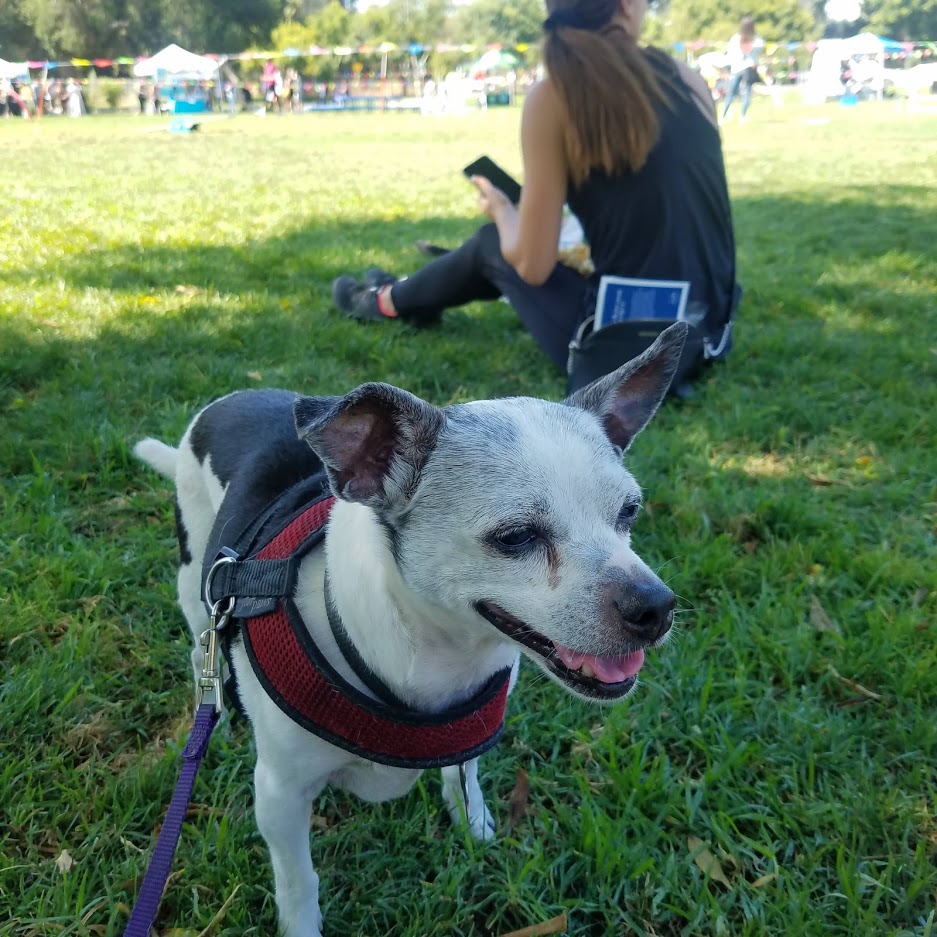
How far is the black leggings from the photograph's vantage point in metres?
4.38

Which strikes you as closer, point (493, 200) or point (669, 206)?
point (669, 206)

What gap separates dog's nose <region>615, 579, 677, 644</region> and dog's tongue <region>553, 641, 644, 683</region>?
8 centimetres

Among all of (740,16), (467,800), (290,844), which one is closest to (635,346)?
(467,800)

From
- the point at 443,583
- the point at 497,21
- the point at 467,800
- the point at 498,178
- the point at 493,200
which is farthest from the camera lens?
the point at 497,21

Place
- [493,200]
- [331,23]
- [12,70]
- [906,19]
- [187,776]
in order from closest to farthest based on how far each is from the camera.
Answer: [187,776]
[493,200]
[12,70]
[331,23]
[906,19]

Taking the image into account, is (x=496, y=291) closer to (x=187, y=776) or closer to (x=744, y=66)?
(x=187, y=776)

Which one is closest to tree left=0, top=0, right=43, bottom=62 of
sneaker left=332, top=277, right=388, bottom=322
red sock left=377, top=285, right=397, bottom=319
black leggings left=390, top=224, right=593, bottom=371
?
sneaker left=332, top=277, right=388, bottom=322

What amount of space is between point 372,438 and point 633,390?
0.67m

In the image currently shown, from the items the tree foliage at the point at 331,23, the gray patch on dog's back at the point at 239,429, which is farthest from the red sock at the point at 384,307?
the tree foliage at the point at 331,23

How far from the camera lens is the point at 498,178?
4.66m

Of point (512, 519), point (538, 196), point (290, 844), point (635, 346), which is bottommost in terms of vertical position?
point (290, 844)

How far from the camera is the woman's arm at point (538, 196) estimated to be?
3.76 m

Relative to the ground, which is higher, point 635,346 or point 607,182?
point 607,182

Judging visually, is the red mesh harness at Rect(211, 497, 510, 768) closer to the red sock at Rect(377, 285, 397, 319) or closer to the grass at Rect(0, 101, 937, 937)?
the grass at Rect(0, 101, 937, 937)
